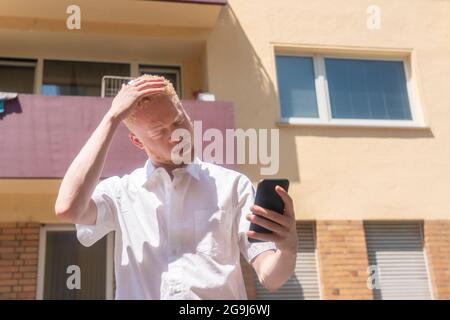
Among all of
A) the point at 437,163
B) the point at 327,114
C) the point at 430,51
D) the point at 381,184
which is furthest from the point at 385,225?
the point at 430,51

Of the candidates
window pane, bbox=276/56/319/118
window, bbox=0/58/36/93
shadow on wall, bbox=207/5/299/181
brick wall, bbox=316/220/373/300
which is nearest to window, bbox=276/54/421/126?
window pane, bbox=276/56/319/118

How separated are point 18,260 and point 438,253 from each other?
469 cm

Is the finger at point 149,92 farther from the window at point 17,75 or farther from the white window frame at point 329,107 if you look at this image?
the window at point 17,75

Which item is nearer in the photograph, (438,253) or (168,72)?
(438,253)

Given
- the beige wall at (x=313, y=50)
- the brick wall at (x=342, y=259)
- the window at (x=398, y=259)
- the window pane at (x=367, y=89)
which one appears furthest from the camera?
the window pane at (x=367, y=89)

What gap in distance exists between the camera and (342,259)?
6.25 meters

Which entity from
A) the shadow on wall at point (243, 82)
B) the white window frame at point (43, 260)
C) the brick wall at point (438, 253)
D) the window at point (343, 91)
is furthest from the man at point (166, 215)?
the brick wall at point (438, 253)

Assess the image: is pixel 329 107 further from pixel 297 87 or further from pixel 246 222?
pixel 246 222

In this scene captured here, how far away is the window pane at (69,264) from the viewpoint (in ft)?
19.6

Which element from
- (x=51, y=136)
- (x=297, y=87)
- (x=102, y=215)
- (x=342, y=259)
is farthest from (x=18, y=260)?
(x=102, y=215)

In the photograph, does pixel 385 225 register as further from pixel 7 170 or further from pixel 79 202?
pixel 79 202

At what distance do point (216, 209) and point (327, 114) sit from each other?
18.9ft

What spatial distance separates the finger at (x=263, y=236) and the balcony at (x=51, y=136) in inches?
179

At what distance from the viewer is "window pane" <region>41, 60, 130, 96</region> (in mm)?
6977
